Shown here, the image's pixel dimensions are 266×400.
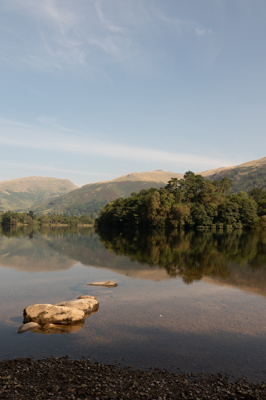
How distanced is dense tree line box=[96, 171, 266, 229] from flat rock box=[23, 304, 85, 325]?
12357 cm

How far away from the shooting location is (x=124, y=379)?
1370 cm

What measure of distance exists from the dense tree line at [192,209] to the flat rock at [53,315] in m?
124

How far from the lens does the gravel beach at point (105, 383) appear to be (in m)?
12.4

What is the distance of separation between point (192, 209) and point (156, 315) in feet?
429

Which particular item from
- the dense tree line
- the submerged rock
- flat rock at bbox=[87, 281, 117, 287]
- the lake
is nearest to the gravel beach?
the lake

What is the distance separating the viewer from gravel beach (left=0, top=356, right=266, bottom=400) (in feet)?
40.8

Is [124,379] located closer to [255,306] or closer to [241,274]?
[255,306]

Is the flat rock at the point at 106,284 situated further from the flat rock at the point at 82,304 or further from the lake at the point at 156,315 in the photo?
the flat rock at the point at 82,304

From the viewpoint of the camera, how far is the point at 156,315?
76.7ft

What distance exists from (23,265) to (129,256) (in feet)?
64.9

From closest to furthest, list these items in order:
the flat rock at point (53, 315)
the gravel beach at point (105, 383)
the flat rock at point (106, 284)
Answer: the gravel beach at point (105, 383) → the flat rock at point (53, 315) → the flat rock at point (106, 284)

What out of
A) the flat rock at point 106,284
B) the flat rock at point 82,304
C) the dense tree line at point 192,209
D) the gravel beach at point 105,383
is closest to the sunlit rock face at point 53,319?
the flat rock at point 82,304

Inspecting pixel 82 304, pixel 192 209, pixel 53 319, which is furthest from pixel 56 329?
pixel 192 209

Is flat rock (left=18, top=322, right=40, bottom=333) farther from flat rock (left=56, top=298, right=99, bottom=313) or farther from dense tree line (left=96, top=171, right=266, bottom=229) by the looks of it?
dense tree line (left=96, top=171, right=266, bottom=229)
